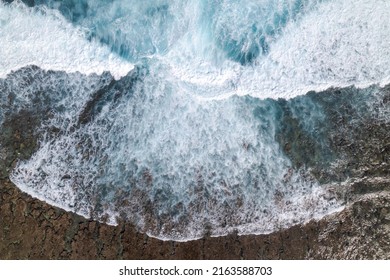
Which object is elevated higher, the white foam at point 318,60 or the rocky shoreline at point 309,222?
the white foam at point 318,60

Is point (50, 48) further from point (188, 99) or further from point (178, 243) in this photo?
point (178, 243)

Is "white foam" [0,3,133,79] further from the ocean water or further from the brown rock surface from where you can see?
the brown rock surface

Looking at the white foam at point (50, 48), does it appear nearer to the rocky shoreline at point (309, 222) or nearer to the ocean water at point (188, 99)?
the ocean water at point (188, 99)

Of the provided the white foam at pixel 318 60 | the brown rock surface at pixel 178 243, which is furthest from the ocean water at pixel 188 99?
the brown rock surface at pixel 178 243

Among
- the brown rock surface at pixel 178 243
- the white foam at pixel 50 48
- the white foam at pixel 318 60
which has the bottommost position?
the brown rock surface at pixel 178 243

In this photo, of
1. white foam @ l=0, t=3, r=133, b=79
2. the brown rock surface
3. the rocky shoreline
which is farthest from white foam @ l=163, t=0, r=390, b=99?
the brown rock surface

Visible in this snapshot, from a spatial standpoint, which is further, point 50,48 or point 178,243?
point 50,48

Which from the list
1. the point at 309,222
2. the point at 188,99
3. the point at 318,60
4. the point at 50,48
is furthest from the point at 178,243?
the point at 50,48
